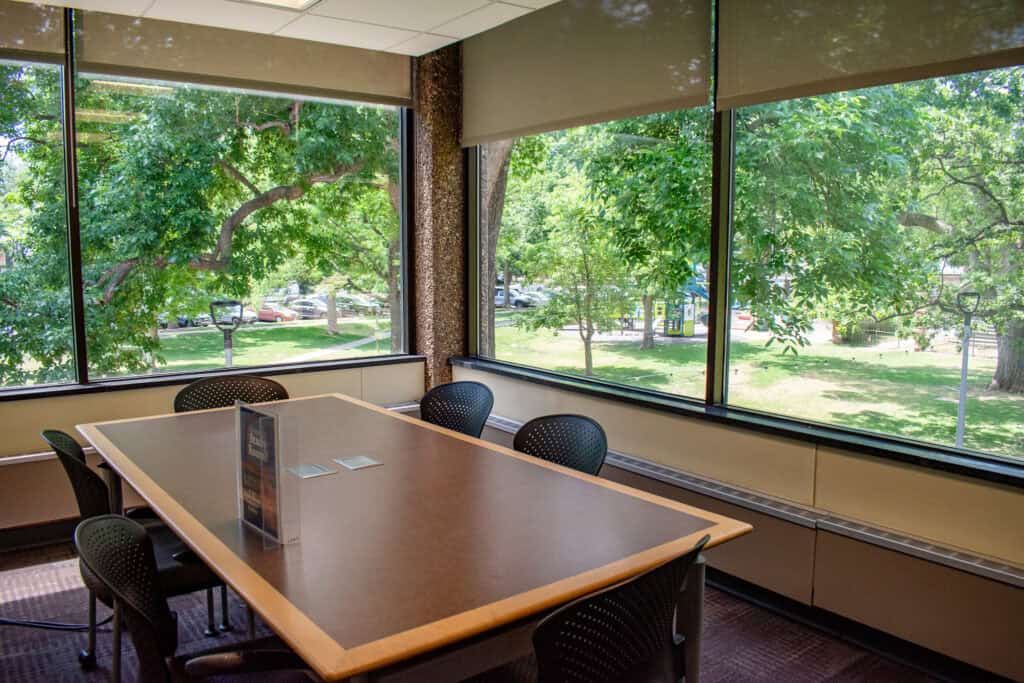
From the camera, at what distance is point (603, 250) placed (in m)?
4.64

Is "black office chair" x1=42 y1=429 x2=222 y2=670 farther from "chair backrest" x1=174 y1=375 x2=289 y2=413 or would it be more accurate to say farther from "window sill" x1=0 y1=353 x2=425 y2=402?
"window sill" x1=0 y1=353 x2=425 y2=402

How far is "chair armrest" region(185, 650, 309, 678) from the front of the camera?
5.91 feet

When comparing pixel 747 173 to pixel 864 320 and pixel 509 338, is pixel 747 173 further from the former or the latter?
pixel 509 338

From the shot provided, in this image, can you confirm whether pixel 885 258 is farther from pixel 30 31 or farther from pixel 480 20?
pixel 30 31

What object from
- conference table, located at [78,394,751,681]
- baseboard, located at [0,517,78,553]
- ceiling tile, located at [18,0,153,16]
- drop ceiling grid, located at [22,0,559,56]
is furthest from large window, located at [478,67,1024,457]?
baseboard, located at [0,517,78,553]

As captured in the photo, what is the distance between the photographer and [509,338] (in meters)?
5.49

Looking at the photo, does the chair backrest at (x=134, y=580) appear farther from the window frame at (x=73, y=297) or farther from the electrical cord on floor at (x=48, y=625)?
the window frame at (x=73, y=297)

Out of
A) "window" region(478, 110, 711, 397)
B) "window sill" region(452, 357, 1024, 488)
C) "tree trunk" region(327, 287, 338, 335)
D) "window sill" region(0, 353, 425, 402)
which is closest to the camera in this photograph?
"window sill" region(452, 357, 1024, 488)

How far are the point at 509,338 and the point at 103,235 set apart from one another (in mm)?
2593

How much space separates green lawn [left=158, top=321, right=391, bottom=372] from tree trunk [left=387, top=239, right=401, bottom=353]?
0.07m

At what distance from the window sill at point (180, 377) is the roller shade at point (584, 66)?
1.67m

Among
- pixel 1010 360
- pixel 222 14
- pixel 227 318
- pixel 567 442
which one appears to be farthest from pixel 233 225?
pixel 1010 360

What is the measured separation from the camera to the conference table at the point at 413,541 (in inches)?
64.6

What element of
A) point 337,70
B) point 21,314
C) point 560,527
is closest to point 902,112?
point 560,527
